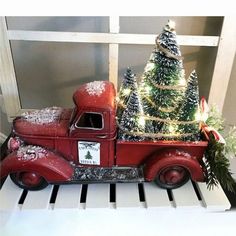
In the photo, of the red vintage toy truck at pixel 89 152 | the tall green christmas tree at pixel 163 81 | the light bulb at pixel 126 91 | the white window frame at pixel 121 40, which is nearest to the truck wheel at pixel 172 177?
the red vintage toy truck at pixel 89 152

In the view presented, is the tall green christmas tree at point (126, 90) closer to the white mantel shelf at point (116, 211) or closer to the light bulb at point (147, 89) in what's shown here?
the light bulb at point (147, 89)

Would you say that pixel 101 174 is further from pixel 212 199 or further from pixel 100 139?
pixel 212 199

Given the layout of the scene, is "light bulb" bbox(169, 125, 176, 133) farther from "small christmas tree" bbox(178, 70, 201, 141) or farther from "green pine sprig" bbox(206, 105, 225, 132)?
"green pine sprig" bbox(206, 105, 225, 132)

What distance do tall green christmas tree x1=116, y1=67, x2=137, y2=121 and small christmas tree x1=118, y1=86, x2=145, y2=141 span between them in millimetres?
28

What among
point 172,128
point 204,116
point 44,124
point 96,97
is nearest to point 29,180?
point 44,124

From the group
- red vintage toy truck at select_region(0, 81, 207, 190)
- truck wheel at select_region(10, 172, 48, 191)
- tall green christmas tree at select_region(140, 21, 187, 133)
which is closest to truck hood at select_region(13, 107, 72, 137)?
red vintage toy truck at select_region(0, 81, 207, 190)

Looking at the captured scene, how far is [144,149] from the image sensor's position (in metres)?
0.67

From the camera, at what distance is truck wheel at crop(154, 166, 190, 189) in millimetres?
672

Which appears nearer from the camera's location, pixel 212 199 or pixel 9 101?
pixel 212 199

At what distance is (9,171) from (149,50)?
566 millimetres

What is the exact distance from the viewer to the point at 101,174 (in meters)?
0.69

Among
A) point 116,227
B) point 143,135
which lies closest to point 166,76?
point 143,135

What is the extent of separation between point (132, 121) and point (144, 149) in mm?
81

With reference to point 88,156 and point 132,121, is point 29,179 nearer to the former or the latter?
point 88,156
